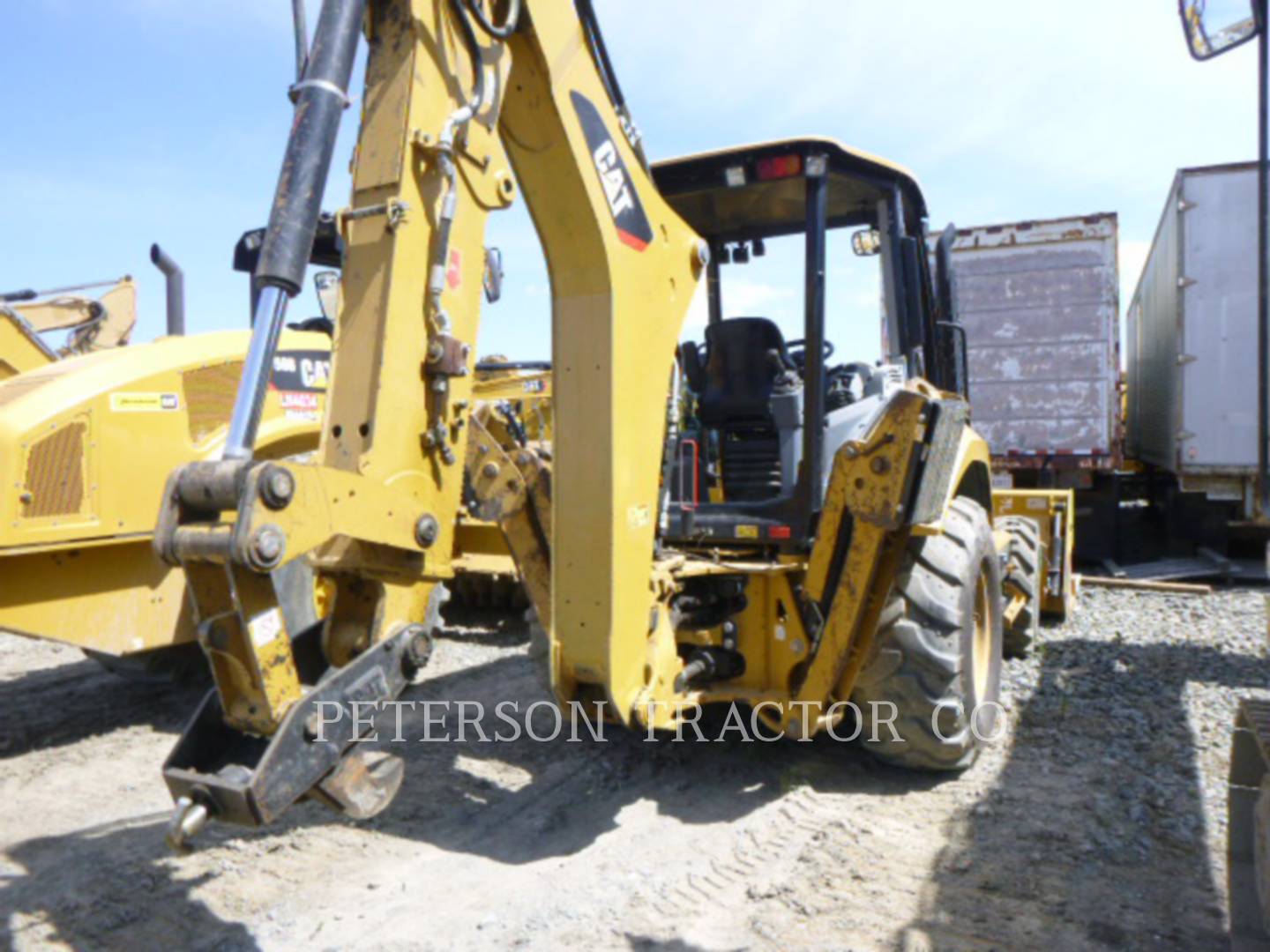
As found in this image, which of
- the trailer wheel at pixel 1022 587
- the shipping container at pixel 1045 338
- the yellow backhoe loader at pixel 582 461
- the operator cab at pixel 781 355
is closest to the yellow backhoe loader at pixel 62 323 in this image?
the yellow backhoe loader at pixel 582 461

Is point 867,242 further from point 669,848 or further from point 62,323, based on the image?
point 62,323

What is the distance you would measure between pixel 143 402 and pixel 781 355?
3190 mm

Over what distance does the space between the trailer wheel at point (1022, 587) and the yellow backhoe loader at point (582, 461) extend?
4.05 ft

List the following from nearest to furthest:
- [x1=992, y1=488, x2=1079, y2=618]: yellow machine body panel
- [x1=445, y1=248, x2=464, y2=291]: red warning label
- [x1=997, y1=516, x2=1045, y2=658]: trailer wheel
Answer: [x1=445, y1=248, x2=464, y2=291]: red warning label, [x1=997, y1=516, x2=1045, y2=658]: trailer wheel, [x1=992, y1=488, x2=1079, y2=618]: yellow machine body panel

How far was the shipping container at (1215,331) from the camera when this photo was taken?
347 inches

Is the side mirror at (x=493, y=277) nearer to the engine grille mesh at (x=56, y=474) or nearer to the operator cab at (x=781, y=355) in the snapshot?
the operator cab at (x=781, y=355)

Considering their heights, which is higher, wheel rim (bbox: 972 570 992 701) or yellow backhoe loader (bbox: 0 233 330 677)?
yellow backhoe loader (bbox: 0 233 330 677)

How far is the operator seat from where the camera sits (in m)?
4.27

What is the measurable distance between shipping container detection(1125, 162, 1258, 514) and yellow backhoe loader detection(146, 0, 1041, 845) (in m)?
5.28

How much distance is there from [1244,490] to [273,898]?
9.08 m

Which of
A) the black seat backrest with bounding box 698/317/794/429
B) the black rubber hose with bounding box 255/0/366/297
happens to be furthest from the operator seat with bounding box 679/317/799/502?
the black rubber hose with bounding box 255/0/366/297

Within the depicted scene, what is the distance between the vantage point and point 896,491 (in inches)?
136

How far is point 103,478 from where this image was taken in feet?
15.5

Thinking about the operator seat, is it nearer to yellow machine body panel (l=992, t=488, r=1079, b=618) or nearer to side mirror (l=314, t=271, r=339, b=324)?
side mirror (l=314, t=271, r=339, b=324)
